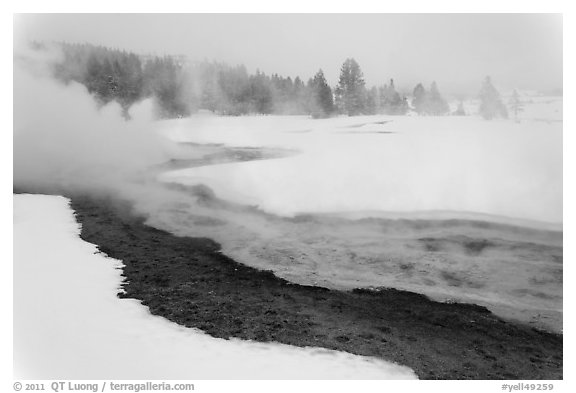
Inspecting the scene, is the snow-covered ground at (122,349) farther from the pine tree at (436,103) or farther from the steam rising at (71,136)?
the pine tree at (436,103)

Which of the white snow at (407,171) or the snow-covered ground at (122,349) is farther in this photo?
the white snow at (407,171)

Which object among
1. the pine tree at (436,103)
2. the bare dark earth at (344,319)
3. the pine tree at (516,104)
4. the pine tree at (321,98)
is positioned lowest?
the bare dark earth at (344,319)

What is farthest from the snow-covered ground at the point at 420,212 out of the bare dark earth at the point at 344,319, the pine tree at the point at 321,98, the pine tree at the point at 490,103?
the pine tree at the point at 321,98

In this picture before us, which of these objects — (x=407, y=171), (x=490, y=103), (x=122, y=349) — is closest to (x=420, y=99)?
(x=490, y=103)

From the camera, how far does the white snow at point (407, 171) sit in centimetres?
943

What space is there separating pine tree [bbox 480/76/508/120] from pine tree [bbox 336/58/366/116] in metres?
3.54

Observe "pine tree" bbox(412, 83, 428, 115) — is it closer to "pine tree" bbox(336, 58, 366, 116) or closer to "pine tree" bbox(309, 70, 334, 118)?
"pine tree" bbox(336, 58, 366, 116)

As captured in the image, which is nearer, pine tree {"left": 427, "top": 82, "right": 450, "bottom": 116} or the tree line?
pine tree {"left": 427, "top": 82, "right": 450, "bottom": 116}

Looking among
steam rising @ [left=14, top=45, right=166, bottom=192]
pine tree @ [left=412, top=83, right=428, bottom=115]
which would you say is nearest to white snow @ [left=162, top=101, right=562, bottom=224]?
pine tree @ [left=412, top=83, right=428, bottom=115]

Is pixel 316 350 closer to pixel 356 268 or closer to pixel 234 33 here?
pixel 356 268

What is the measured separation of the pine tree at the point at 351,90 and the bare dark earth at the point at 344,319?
6.77 m

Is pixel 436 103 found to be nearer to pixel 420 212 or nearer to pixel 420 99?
pixel 420 99

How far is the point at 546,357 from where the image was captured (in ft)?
20.0

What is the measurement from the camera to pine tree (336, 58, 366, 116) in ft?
40.9
